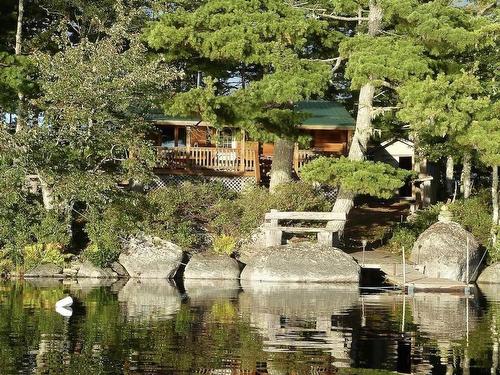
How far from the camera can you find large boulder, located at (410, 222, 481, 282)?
31.8 meters

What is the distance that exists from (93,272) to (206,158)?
8.74 meters

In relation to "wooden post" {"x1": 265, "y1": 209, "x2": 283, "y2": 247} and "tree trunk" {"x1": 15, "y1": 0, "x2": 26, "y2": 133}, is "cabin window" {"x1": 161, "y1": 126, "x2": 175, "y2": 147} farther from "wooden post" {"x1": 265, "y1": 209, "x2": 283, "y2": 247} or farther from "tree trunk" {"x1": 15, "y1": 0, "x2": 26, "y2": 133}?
"wooden post" {"x1": 265, "y1": 209, "x2": 283, "y2": 247}

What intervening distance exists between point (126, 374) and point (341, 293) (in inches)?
533

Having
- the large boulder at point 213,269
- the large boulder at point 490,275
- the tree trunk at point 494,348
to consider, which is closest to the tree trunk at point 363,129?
the large boulder at point 213,269

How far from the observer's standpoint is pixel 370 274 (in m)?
33.8

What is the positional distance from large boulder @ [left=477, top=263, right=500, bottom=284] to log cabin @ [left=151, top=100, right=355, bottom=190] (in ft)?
29.6

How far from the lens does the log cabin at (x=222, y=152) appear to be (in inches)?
1549

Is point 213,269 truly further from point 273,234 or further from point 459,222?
point 459,222

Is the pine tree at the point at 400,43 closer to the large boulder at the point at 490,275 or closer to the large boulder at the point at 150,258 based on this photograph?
the large boulder at the point at 490,275

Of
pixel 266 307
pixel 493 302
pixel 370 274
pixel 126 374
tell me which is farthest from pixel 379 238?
pixel 126 374

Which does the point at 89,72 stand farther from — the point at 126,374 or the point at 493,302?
the point at 126,374

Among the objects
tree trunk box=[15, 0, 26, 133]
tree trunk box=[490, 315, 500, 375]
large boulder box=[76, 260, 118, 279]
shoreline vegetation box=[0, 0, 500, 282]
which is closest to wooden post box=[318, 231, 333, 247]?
shoreline vegetation box=[0, 0, 500, 282]

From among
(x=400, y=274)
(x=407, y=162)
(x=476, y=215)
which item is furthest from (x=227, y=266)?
(x=407, y=162)

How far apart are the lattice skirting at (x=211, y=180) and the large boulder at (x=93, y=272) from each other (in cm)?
708
